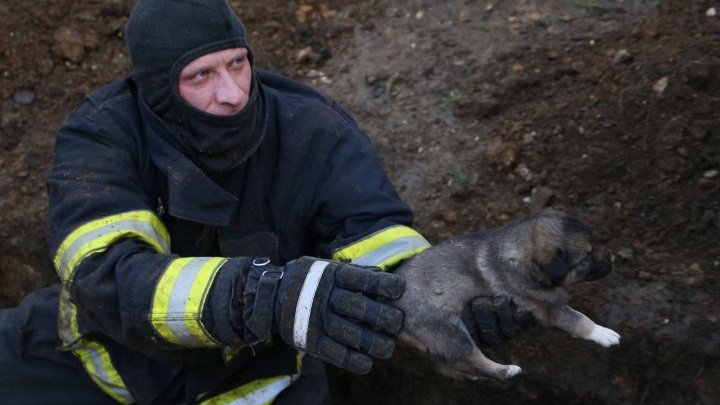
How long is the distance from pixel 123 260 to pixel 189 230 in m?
0.58

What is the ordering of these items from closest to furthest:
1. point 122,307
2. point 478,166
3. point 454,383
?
point 122,307 → point 454,383 → point 478,166

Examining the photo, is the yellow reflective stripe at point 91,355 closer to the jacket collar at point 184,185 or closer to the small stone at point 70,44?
the jacket collar at point 184,185

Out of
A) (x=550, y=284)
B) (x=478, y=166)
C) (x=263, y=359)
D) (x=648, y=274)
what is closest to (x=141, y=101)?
(x=263, y=359)

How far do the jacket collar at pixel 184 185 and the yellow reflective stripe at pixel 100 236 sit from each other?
154 mm

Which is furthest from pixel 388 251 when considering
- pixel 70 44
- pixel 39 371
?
pixel 70 44

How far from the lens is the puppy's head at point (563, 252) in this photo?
3.28 m

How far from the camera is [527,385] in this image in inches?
167

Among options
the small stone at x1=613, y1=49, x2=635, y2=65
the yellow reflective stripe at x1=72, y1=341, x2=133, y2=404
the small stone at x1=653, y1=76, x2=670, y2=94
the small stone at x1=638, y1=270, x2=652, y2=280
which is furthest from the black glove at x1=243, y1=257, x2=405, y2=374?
the small stone at x1=613, y1=49, x2=635, y2=65

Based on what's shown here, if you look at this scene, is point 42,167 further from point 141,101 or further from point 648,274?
point 648,274

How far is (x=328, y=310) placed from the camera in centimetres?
288

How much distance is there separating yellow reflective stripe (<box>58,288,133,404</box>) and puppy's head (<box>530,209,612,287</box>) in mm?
1681

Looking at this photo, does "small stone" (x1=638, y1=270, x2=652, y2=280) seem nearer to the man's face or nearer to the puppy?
the puppy

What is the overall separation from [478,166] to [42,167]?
2572mm

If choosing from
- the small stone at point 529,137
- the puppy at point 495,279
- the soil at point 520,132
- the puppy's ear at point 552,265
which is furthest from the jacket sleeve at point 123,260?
the small stone at point 529,137
